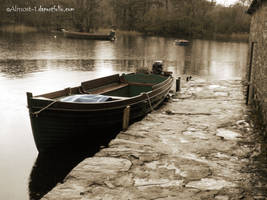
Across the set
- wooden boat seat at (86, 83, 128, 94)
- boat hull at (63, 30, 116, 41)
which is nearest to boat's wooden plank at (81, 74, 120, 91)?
wooden boat seat at (86, 83, 128, 94)

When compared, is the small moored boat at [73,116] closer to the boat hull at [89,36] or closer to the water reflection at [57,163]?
the water reflection at [57,163]

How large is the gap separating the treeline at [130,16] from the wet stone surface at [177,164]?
6812cm

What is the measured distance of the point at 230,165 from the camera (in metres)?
6.81

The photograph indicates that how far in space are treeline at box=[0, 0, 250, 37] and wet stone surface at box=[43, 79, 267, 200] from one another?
68.1 metres

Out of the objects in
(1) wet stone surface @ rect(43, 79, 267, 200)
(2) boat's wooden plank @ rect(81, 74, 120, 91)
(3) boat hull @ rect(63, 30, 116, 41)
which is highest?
(3) boat hull @ rect(63, 30, 116, 41)

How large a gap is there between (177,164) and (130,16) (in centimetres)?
8381

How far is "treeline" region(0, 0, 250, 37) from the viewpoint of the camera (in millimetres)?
73938

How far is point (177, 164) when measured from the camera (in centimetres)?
679

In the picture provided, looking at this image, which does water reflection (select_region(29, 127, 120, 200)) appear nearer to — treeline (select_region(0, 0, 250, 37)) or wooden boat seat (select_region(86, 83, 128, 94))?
wooden boat seat (select_region(86, 83, 128, 94))

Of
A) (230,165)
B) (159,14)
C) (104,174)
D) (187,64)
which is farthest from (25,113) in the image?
(159,14)

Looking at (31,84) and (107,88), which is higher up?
(107,88)

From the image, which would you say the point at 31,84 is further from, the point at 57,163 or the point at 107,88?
the point at 57,163

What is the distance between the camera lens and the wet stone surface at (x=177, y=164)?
18.4 ft

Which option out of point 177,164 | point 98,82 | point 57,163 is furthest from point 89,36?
point 177,164
